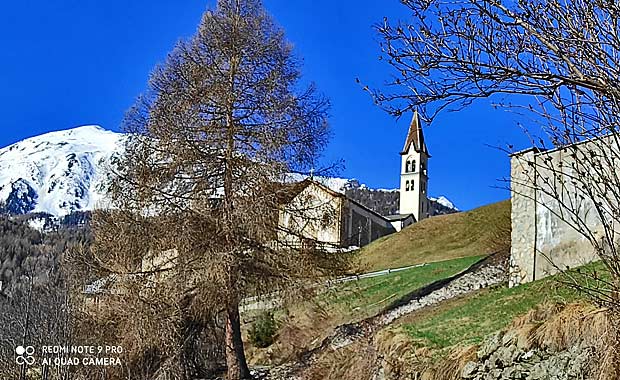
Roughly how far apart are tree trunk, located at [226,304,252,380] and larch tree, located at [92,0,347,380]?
0.9 inches

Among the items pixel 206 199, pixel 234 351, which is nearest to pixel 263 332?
pixel 234 351

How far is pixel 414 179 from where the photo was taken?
80625mm

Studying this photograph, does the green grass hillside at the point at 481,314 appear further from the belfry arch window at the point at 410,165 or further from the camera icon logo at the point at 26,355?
the belfry arch window at the point at 410,165

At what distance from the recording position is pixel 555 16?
→ 14.1 ft

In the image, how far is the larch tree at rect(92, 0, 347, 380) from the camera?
46.1 ft

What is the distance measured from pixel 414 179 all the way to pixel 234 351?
2646 inches

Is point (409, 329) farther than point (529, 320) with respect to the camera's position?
Yes

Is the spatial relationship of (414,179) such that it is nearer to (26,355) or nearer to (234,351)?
(234,351)

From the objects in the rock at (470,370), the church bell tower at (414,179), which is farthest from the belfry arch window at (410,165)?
the rock at (470,370)

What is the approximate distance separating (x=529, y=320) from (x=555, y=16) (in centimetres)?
557

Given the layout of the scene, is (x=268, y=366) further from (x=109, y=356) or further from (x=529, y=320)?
(x=529, y=320)

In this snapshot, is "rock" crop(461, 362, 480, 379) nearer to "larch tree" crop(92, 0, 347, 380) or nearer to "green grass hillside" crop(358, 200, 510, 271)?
"larch tree" crop(92, 0, 347, 380)

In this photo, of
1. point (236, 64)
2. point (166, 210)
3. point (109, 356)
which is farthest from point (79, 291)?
point (236, 64)

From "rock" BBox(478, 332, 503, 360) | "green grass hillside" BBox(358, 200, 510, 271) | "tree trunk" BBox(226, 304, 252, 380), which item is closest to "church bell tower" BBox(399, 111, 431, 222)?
"green grass hillside" BBox(358, 200, 510, 271)
